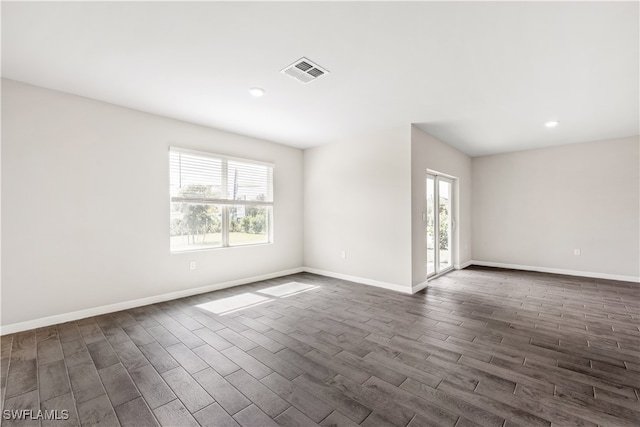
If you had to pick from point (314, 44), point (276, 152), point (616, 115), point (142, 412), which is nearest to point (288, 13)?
point (314, 44)

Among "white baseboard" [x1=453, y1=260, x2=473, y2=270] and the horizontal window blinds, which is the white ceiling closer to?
the horizontal window blinds

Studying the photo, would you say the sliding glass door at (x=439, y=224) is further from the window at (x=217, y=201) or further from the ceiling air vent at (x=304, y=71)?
the ceiling air vent at (x=304, y=71)

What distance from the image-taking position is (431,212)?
5.33 meters

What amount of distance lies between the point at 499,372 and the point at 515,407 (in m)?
0.42

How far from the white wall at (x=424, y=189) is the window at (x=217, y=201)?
105 inches

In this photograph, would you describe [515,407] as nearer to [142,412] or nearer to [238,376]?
[238,376]

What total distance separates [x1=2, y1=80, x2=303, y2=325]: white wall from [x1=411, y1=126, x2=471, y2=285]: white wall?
3.30 m

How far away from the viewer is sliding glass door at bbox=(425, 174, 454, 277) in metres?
5.30

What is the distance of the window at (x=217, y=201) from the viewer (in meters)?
4.12

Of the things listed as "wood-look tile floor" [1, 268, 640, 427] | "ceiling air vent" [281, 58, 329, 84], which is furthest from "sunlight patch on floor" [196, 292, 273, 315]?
"ceiling air vent" [281, 58, 329, 84]

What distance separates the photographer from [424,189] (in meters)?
4.66

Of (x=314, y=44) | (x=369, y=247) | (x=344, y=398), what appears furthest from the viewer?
(x=369, y=247)

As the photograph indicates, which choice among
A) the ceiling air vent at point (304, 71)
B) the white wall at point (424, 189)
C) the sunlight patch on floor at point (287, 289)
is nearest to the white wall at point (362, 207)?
the white wall at point (424, 189)

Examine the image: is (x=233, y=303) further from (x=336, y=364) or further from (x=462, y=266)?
(x=462, y=266)
